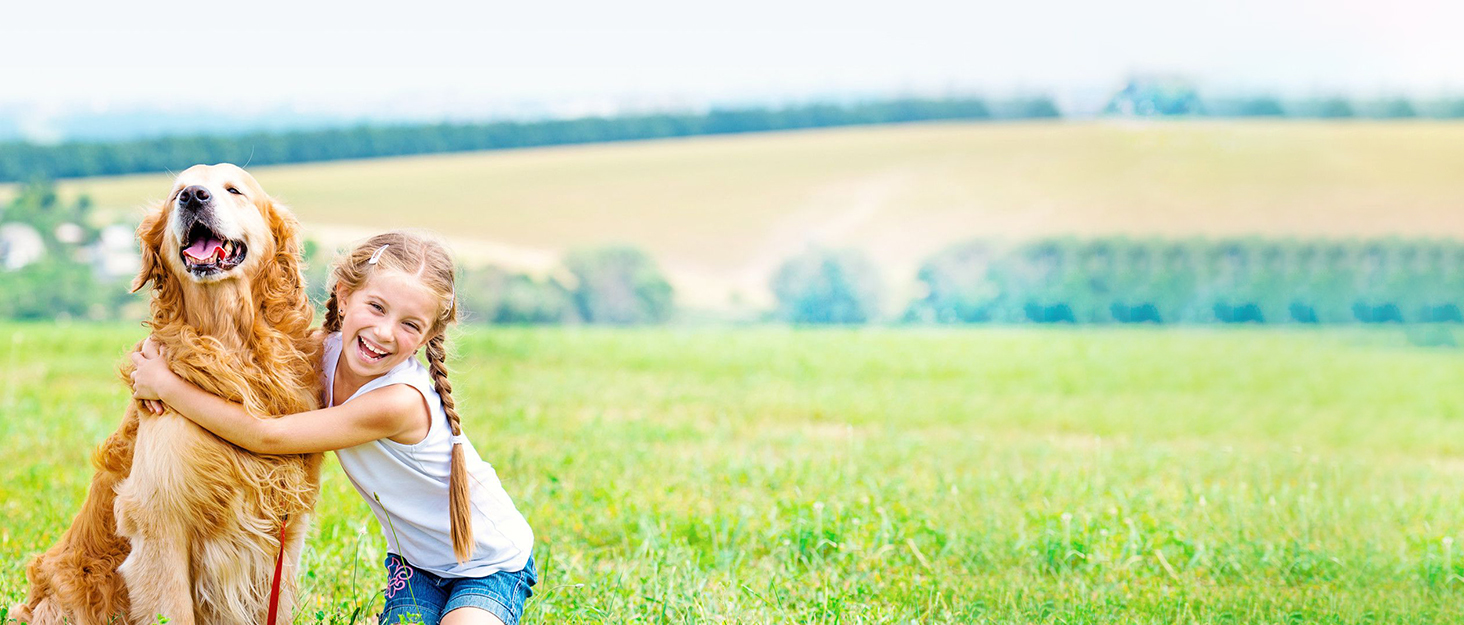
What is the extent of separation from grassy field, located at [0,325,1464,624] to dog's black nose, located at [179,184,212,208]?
0.98 m

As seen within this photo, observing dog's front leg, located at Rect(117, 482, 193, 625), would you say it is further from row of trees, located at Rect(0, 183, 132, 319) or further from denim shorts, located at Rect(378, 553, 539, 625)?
row of trees, located at Rect(0, 183, 132, 319)

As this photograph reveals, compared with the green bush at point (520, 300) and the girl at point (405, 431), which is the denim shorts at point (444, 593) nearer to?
the girl at point (405, 431)

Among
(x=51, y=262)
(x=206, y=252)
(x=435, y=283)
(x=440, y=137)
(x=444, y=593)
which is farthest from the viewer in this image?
(x=440, y=137)

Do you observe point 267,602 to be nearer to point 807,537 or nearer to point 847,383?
point 807,537

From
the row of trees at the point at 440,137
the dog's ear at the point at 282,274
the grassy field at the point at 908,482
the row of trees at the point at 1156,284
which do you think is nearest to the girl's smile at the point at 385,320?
the dog's ear at the point at 282,274

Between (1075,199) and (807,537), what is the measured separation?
16.2m

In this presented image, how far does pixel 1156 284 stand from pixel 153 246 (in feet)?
47.8

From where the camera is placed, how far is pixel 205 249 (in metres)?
2.96

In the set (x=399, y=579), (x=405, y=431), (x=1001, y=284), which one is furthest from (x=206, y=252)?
(x=1001, y=284)

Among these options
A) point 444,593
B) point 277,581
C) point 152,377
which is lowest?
point 444,593

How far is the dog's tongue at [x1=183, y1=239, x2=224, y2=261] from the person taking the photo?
293 centimetres

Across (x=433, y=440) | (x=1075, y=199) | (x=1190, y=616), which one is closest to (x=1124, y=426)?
(x=1190, y=616)

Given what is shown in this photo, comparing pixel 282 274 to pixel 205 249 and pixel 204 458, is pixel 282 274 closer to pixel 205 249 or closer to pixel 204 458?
pixel 205 249

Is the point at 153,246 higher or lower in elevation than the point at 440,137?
higher
